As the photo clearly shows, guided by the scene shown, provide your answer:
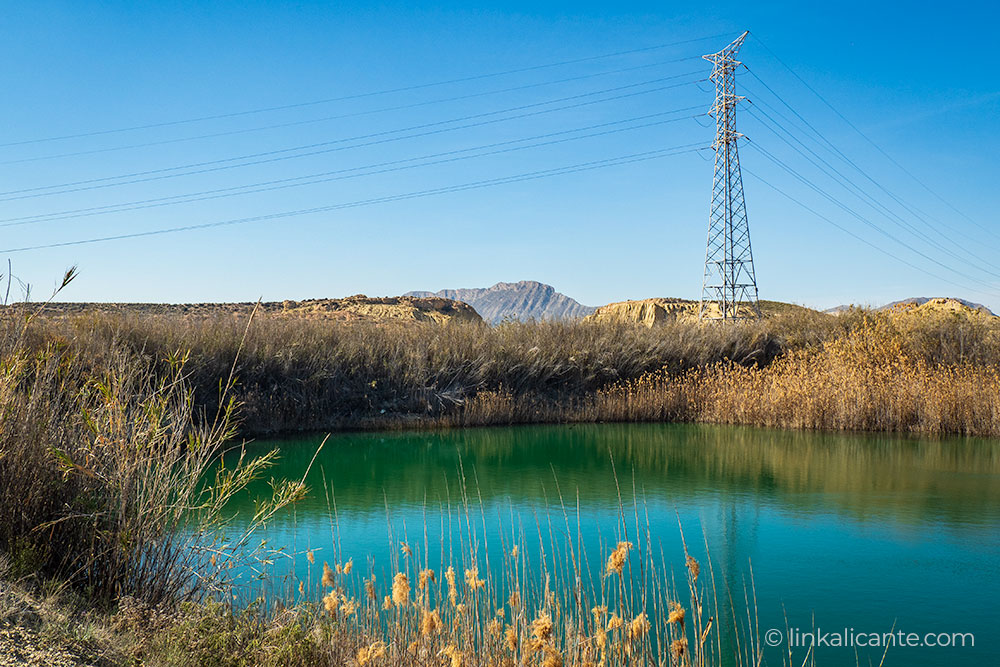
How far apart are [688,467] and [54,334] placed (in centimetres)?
1237

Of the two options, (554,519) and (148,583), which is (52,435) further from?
(554,519)

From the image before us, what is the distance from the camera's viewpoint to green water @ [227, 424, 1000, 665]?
6.94 metres

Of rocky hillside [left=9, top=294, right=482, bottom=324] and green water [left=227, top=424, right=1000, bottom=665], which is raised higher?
rocky hillside [left=9, top=294, right=482, bottom=324]

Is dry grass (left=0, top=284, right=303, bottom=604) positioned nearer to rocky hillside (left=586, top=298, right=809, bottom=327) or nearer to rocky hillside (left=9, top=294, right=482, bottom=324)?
rocky hillside (left=586, top=298, right=809, bottom=327)

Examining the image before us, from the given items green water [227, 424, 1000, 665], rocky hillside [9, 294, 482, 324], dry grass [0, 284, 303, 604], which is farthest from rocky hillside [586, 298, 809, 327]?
dry grass [0, 284, 303, 604]

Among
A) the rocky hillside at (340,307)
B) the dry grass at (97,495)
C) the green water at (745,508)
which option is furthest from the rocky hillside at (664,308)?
the dry grass at (97,495)

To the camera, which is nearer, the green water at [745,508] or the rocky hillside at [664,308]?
the green water at [745,508]

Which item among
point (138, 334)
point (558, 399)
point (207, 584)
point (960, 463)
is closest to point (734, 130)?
point (558, 399)

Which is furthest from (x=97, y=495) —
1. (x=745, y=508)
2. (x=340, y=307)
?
(x=340, y=307)

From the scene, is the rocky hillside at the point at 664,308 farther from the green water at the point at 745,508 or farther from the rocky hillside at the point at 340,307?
the green water at the point at 745,508

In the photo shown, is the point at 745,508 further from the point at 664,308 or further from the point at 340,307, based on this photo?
the point at 340,307

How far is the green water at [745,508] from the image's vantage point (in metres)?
6.94

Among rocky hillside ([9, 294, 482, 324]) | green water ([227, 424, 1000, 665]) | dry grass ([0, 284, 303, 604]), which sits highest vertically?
rocky hillside ([9, 294, 482, 324])

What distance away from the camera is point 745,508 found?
10672 millimetres
